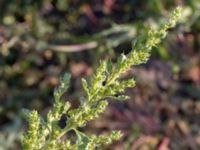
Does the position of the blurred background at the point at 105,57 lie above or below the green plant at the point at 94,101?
above

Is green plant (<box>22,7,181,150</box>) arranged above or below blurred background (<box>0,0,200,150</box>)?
below

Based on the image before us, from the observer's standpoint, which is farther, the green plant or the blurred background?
the blurred background

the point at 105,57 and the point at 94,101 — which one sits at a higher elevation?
the point at 105,57

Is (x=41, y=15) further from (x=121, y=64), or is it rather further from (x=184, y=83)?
(x=121, y=64)

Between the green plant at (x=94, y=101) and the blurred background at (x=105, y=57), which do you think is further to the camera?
the blurred background at (x=105, y=57)

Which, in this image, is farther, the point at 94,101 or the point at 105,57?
the point at 105,57
